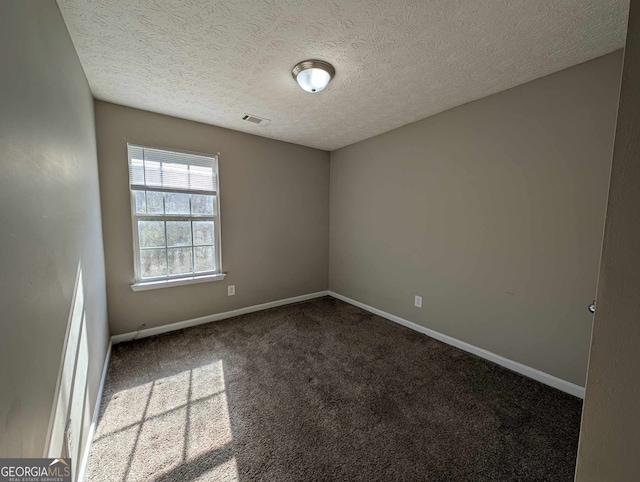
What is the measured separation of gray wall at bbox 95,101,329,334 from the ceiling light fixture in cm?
155

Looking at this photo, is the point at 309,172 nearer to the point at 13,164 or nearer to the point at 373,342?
the point at 373,342

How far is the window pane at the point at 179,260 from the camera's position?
9.36ft

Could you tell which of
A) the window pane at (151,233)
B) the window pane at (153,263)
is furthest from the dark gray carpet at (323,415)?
the window pane at (151,233)

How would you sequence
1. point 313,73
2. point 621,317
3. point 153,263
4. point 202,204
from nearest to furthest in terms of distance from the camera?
point 621,317 → point 313,73 → point 153,263 → point 202,204

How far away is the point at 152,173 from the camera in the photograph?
8.80 ft

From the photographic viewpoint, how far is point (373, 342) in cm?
267

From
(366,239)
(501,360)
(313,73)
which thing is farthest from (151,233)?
(501,360)

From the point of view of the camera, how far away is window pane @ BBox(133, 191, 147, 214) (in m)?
2.61

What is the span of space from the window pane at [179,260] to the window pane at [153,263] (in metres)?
0.07

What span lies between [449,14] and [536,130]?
4.04ft

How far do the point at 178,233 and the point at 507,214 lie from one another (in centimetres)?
329

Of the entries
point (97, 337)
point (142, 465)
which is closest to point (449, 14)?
point (142, 465)

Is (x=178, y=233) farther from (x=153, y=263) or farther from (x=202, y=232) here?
(x=153, y=263)

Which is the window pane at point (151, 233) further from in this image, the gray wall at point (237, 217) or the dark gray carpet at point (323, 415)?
the dark gray carpet at point (323, 415)
